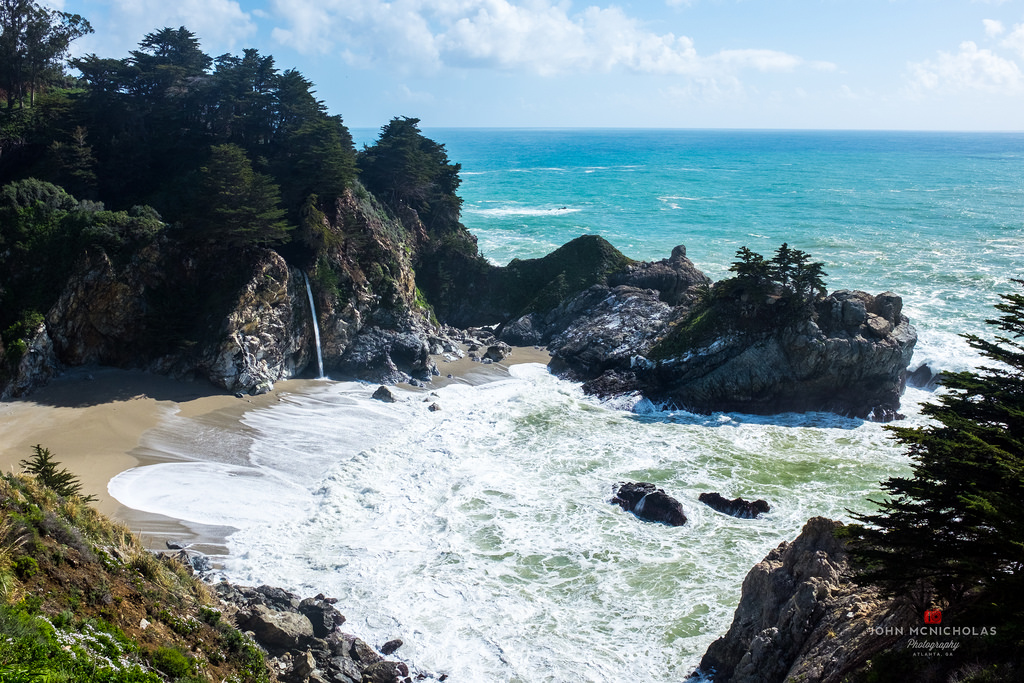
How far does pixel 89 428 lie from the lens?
81.2ft

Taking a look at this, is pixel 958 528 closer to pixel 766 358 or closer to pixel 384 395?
pixel 766 358

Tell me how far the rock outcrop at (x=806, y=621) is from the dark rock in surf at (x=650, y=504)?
6130 millimetres

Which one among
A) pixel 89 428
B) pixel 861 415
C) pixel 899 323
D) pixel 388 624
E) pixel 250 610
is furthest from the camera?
pixel 899 323

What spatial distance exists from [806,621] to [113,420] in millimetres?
24003

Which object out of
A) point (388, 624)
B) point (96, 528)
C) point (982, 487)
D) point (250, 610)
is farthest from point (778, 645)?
point (96, 528)

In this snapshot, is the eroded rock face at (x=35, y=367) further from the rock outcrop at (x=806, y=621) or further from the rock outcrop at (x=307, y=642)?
the rock outcrop at (x=806, y=621)

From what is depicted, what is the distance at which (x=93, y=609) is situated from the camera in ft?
36.8

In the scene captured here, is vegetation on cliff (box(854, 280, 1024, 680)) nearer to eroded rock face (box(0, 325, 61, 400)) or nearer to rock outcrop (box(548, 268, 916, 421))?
rock outcrop (box(548, 268, 916, 421))

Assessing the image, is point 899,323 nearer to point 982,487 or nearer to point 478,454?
point 478,454

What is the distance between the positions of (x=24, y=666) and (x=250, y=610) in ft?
22.9

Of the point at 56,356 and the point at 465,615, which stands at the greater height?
the point at 56,356

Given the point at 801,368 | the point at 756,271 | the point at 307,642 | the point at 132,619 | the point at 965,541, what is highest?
the point at 756,271

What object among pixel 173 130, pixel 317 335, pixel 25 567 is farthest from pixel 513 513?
pixel 173 130

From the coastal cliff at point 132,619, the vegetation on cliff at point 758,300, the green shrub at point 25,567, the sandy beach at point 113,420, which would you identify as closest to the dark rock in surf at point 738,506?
the coastal cliff at point 132,619
